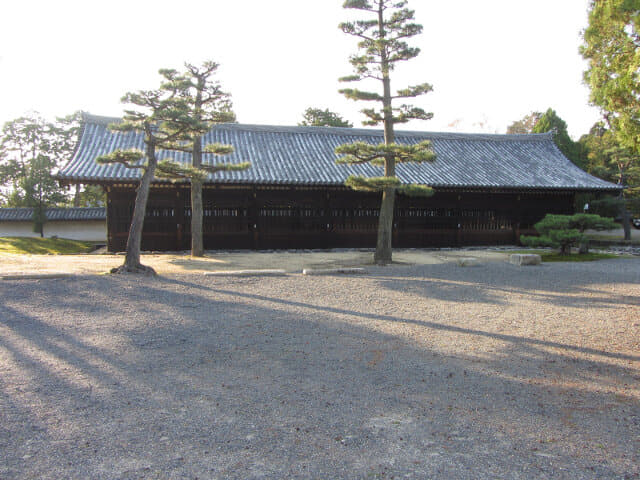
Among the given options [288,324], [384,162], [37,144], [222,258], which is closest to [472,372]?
[288,324]

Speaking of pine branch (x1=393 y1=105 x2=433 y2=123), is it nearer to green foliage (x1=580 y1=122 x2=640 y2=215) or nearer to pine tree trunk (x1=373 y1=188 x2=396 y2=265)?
pine tree trunk (x1=373 y1=188 x2=396 y2=265)

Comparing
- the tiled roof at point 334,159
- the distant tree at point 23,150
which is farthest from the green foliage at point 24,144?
the tiled roof at point 334,159

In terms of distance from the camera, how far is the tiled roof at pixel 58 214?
23.6 meters

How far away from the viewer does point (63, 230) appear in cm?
2391

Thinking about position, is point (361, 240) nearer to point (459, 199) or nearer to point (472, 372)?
point (459, 199)

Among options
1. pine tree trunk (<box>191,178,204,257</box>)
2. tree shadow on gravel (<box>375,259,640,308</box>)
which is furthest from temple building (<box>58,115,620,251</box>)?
tree shadow on gravel (<box>375,259,640,308</box>)

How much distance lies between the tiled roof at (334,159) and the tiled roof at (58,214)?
319 inches

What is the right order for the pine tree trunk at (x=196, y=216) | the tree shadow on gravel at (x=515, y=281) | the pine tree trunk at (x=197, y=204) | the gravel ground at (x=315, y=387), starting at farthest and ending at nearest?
the pine tree trunk at (x=196, y=216)
the pine tree trunk at (x=197, y=204)
the tree shadow on gravel at (x=515, y=281)
the gravel ground at (x=315, y=387)

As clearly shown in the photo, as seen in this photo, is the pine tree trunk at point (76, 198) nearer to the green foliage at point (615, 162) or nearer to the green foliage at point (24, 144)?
the green foliage at point (24, 144)

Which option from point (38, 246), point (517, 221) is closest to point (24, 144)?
point (38, 246)

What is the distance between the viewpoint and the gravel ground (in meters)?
2.44

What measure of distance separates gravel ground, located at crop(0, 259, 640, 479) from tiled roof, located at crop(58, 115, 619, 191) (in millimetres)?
8310

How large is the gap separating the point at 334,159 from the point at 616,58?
1102 centimetres

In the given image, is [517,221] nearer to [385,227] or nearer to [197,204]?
[385,227]
